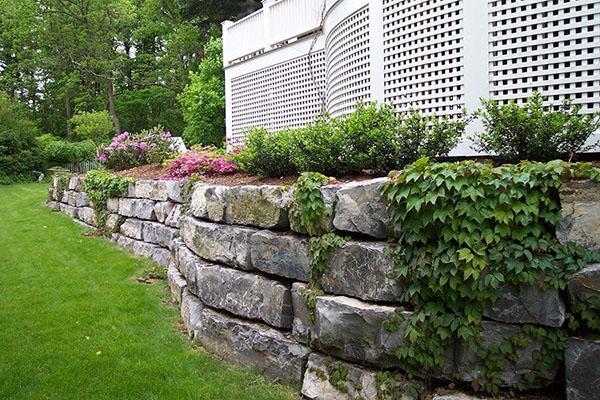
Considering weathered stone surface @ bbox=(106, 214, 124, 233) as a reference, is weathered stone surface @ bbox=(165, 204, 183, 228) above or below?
above

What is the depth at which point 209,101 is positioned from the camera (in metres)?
14.3

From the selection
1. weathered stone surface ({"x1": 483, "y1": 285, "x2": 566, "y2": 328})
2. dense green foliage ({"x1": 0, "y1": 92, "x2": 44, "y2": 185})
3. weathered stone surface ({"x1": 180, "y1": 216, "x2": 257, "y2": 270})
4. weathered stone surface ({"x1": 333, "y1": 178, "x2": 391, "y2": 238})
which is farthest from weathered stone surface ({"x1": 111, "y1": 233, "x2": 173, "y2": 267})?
dense green foliage ({"x1": 0, "y1": 92, "x2": 44, "y2": 185})

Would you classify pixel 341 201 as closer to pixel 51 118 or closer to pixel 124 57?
pixel 124 57

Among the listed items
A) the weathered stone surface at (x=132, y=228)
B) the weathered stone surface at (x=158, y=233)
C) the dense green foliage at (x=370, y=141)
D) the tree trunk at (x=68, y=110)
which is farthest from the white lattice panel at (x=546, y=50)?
the tree trunk at (x=68, y=110)

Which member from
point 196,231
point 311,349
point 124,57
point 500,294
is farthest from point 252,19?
point 124,57

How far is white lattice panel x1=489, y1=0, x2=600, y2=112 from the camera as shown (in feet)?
11.7

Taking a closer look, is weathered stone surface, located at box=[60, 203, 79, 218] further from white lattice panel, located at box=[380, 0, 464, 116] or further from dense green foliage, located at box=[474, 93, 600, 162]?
dense green foliage, located at box=[474, 93, 600, 162]

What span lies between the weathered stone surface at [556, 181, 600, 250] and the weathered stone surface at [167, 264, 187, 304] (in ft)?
12.8

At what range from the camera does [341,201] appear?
3.42m

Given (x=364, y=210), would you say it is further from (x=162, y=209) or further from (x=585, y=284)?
(x=162, y=209)

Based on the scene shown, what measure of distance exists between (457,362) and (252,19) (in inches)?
349

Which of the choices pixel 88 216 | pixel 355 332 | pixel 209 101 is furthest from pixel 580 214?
pixel 209 101

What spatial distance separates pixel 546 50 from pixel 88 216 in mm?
9453

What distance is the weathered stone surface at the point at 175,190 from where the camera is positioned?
23.7 feet
